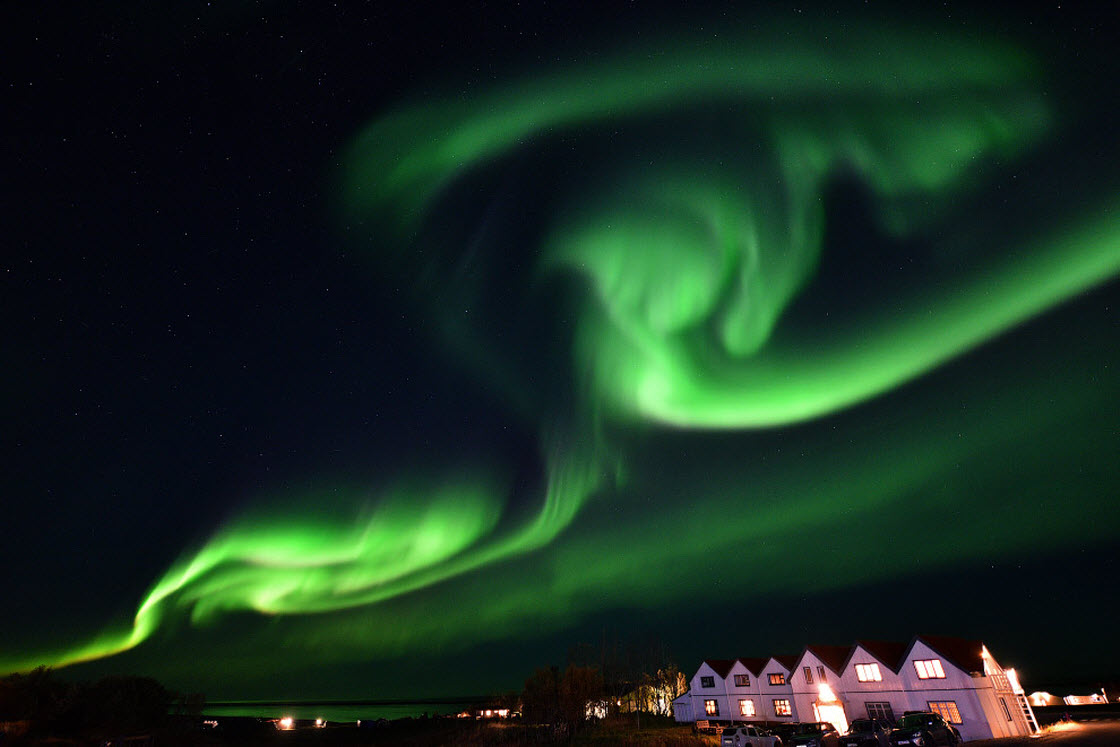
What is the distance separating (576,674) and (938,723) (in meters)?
52.4

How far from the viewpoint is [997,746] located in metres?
32.6

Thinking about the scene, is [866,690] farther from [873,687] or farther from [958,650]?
[958,650]

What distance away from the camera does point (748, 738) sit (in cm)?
3456

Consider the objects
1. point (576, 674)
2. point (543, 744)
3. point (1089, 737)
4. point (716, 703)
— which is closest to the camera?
point (1089, 737)

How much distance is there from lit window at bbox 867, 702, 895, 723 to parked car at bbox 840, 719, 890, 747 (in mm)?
15998

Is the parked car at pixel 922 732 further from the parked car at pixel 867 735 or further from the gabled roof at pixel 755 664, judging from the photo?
the gabled roof at pixel 755 664

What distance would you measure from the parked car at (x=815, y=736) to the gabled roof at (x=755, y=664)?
96.3ft

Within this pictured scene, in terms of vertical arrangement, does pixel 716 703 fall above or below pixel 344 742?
above

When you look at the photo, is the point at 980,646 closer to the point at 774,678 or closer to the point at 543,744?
the point at 774,678

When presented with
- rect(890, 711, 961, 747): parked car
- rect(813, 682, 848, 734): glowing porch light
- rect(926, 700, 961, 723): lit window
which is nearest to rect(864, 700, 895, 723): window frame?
rect(813, 682, 848, 734): glowing porch light

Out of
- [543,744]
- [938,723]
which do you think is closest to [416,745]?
[543,744]

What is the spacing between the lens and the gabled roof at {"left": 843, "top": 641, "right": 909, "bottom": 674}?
1889 inches

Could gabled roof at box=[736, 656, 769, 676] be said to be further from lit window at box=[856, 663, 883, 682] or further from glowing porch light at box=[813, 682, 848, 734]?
lit window at box=[856, 663, 883, 682]

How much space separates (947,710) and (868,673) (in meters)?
7.63
